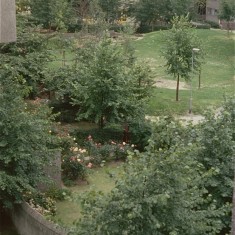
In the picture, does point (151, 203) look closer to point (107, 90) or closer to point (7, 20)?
point (7, 20)

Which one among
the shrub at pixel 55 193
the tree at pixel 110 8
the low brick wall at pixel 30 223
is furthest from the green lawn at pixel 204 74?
A: the low brick wall at pixel 30 223

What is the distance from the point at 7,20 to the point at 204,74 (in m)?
29.1

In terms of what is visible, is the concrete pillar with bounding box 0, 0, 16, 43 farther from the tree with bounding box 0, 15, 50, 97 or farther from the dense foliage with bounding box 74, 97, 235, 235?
the tree with bounding box 0, 15, 50, 97

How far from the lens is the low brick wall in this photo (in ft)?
51.6

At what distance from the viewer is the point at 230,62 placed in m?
49.8

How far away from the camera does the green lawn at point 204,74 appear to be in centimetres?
3375

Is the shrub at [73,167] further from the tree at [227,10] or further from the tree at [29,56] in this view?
the tree at [227,10]

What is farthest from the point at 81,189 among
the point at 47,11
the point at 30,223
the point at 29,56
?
the point at 47,11

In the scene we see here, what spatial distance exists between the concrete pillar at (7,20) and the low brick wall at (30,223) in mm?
5029

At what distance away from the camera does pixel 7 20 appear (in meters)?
18.0

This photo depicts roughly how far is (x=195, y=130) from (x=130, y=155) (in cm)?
409

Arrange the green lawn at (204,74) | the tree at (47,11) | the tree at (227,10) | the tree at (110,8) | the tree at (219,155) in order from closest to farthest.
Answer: the tree at (219,155), the green lawn at (204,74), the tree at (47,11), the tree at (227,10), the tree at (110,8)

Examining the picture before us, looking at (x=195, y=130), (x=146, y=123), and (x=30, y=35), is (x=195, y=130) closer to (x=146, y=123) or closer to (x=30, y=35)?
(x=146, y=123)

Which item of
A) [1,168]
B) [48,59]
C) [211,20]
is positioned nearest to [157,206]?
[1,168]
